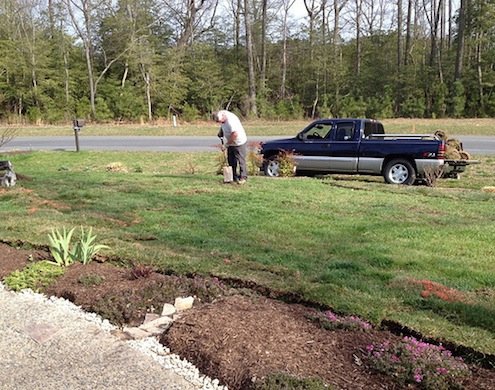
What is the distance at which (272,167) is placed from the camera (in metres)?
13.8

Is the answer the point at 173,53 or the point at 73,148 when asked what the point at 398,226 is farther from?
the point at 173,53

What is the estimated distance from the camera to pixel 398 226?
23.0 ft

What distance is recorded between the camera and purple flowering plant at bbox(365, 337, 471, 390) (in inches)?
109

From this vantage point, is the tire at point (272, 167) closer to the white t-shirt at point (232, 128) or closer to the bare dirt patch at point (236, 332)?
the white t-shirt at point (232, 128)

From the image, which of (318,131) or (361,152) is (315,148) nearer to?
(318,131)

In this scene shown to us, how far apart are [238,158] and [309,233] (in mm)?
4429

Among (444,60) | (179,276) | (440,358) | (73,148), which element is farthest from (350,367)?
(444,60)

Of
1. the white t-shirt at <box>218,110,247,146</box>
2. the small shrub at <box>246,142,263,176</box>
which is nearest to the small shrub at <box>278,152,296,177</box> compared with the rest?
the small shrub at <box>246,142,263,176</box>

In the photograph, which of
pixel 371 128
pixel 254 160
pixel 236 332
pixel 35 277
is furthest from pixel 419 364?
pixel 254 160

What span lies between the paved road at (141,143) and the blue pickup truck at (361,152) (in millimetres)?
7299

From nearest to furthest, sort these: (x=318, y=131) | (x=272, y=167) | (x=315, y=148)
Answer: (x=315, y=148) → (x=318, y=131) → (x=272, y=167)

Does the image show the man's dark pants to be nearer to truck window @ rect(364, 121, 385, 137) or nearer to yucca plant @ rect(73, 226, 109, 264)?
truck window @ rect(364, 121, 385, 137)

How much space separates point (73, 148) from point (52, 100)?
20.9 metres

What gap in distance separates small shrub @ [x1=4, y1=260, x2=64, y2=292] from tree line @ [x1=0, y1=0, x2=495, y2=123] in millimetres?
35560
